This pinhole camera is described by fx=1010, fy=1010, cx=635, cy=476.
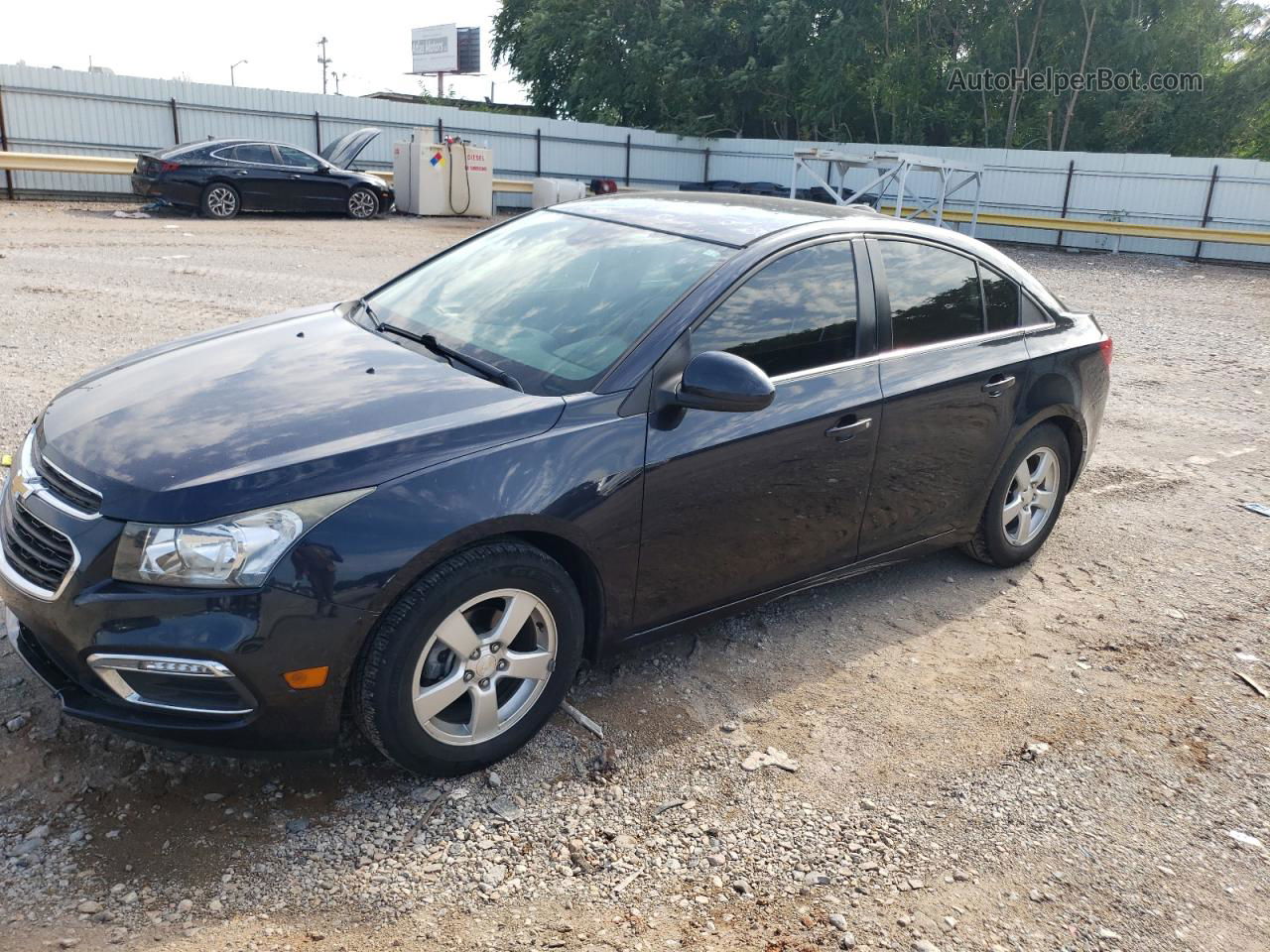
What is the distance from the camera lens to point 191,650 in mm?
2586

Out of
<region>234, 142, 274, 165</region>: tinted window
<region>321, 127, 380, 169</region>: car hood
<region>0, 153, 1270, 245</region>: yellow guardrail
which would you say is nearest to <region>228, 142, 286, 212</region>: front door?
<region>234, 142, 274, 165</region>: tinted window

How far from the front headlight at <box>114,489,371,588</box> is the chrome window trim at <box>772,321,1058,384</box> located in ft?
6.09

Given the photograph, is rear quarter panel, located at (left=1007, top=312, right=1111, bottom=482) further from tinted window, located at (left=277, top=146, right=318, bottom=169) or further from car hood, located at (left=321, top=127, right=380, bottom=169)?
car hood, located at (left=321, top=127, right=380, bottom=169)

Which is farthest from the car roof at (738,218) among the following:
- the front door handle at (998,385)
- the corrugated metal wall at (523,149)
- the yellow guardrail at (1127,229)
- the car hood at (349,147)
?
the corrugated metal wall at (523,149)

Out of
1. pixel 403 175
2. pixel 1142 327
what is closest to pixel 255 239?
pixel 403 175

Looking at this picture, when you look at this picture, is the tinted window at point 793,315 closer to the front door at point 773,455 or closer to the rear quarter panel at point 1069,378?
the front door at point 773,455

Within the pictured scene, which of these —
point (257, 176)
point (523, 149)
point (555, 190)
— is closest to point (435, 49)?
point (523, 149)

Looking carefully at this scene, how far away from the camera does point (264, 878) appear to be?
2660 mm

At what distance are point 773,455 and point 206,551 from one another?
1.91 metres

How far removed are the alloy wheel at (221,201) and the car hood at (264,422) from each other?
16303 mm

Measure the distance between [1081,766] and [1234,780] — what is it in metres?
0.51

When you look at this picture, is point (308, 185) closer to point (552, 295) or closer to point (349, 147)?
point (349, 147)

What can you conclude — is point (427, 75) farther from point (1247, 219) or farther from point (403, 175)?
point (1247, 219)

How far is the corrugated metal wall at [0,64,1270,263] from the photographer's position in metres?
21.0
